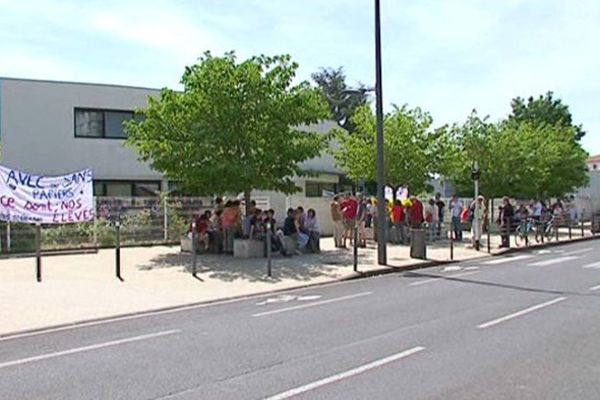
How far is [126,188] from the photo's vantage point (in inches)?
1206

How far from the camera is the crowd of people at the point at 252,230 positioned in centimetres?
1984

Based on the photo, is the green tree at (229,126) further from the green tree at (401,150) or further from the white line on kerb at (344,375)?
the white line on kerb at (344,375)

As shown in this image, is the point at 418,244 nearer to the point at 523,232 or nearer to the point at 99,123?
the point at 523,232

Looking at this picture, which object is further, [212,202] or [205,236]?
[212,202]

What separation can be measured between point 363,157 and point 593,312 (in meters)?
17.2

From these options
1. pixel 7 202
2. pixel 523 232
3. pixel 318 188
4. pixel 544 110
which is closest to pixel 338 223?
pixel 523 232

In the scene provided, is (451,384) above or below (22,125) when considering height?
below

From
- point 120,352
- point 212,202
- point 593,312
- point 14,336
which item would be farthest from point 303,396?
point 212,202

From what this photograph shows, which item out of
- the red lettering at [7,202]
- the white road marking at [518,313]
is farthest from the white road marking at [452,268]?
the red lettering at [7,202]

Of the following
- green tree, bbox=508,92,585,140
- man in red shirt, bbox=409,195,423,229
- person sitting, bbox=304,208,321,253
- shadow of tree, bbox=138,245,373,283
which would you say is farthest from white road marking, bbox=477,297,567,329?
green tree, bbox=508,92,585,140

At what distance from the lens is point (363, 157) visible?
2725 cm

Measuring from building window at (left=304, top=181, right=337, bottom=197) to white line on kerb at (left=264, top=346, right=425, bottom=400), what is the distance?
89.4ft

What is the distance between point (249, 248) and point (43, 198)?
A: 5.28m

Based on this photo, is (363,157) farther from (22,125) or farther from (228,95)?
(22,125)
